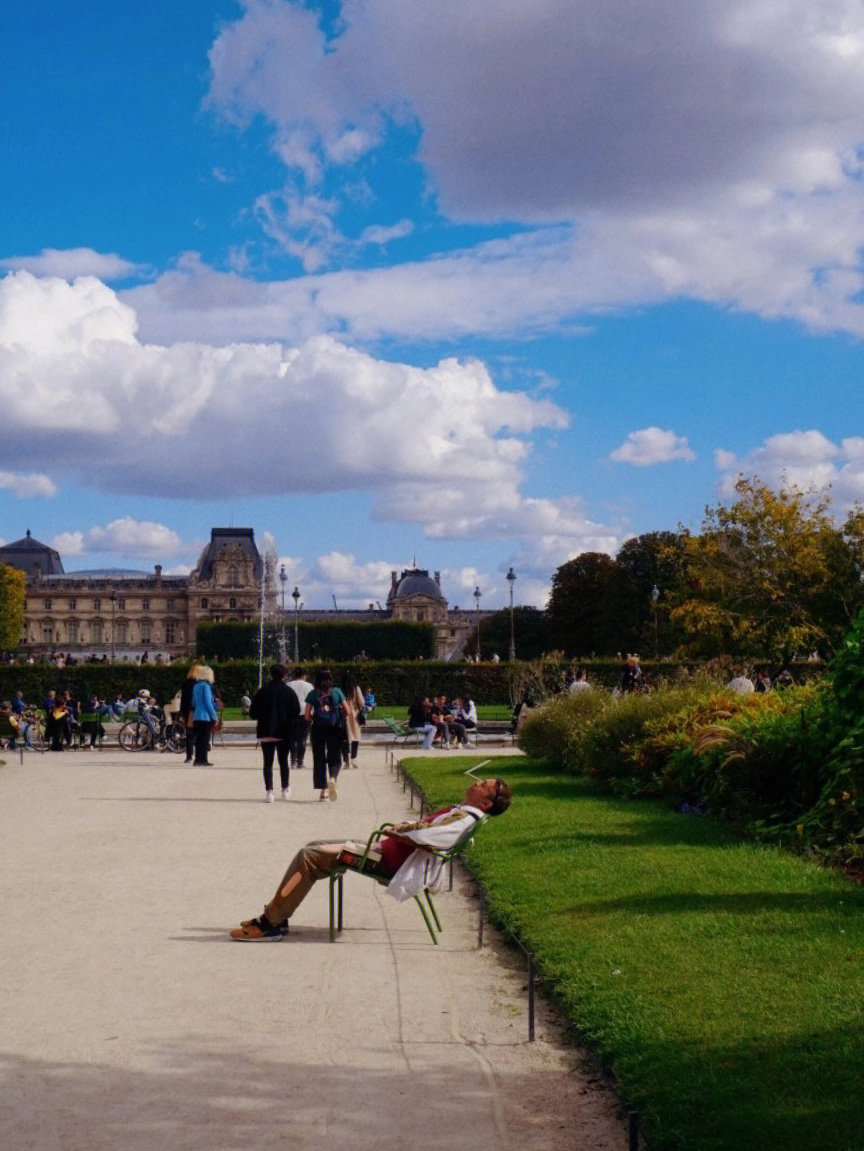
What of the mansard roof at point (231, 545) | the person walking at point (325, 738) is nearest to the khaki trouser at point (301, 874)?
the person walking at point (325, 738)

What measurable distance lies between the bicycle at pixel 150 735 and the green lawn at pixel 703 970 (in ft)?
55.2

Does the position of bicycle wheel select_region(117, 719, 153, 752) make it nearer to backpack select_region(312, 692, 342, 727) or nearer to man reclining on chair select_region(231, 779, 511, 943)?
backpack select_region(312, 692, 342, 727)

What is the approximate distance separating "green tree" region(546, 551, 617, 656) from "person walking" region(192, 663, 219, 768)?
6043 cm

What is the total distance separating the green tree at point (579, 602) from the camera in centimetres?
8412

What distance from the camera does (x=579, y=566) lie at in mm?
86812

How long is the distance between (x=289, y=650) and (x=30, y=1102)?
334 ft

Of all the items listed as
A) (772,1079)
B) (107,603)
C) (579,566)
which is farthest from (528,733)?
(107,603)

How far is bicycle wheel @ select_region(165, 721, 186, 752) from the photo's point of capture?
90.4 ft

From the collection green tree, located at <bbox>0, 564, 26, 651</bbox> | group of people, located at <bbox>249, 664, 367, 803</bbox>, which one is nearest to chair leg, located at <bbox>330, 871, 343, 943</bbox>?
group of people, located at <bbox>249, 664, 367, 803</bbox>

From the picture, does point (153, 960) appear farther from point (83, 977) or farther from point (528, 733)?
point (528, 733)

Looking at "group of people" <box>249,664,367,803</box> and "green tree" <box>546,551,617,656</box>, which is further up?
"green tree" <box>546,551,617,656</box>

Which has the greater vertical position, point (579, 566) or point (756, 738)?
point (579, 566)

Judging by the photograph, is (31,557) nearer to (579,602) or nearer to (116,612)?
(116,612)

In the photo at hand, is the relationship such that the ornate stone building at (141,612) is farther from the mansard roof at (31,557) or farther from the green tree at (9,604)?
the green tree at (9,604)
